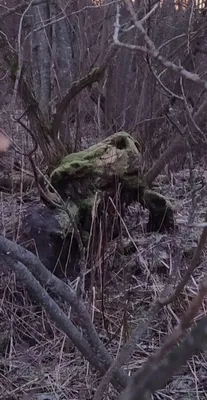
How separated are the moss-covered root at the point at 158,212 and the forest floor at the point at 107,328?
168 millimetres

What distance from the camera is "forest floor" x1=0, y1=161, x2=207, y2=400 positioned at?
8.56 ft

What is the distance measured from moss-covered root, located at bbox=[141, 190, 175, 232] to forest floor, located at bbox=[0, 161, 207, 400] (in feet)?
0.55

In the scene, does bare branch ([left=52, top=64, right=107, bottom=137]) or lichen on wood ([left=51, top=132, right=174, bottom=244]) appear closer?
lichen on wood ([left=51, top=132, right=174, bottom=244])

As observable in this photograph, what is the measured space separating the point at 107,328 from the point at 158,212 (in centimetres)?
98

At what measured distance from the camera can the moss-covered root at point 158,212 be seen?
3588 millimetres

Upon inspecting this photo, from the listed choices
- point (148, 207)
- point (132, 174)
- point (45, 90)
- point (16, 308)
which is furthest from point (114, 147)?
point (45, 90)

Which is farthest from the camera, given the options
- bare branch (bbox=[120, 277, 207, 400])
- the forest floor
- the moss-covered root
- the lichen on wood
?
the moss-covered root

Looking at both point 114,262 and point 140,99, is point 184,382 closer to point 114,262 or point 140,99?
point 114,262

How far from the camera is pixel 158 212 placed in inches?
143

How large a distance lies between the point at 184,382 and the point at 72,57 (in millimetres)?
3728

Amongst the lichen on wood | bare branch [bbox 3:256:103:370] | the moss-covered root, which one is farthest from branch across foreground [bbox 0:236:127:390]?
the moss-covered root

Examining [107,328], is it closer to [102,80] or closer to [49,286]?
[49,286]

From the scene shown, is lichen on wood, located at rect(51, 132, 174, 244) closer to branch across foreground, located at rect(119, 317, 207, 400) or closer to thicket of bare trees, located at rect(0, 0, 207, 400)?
thicket of bare trees, located at rect(0, 0, 207, 400)

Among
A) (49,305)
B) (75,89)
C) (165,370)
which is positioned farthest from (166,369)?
(75,89)
